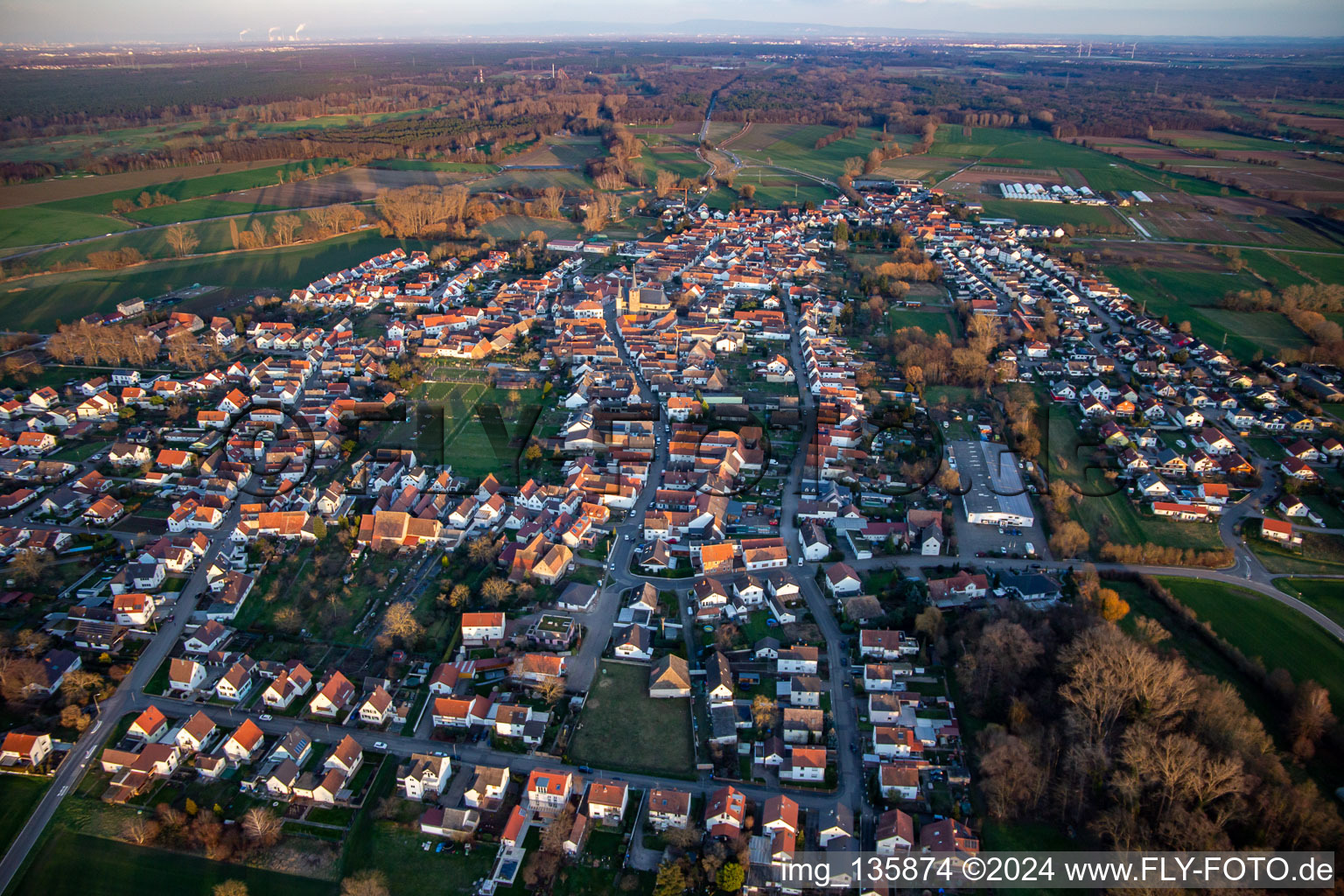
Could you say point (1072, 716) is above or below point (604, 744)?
above

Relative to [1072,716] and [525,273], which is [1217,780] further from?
[525,273]

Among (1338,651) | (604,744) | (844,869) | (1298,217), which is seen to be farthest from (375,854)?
(1298,217)

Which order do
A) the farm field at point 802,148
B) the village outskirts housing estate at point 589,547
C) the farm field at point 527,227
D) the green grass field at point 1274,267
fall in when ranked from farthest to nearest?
the farm field at point 802,148, the farm field at point 527,227, the green grass field at point 1274,267, the village outskirts housing estate at point 589,547

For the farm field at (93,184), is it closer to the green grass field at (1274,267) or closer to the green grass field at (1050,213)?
the green grass field at (1050,213)

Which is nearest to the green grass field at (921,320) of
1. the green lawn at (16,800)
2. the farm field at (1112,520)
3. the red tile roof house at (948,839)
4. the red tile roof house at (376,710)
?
the farm field at (1112,520)

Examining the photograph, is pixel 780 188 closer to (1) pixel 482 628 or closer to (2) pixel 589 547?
(2) pixel 589 547

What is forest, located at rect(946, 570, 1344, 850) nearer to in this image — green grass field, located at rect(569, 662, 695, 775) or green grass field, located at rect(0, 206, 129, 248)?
green grass field, located at rect(569, 662, 695, 775)
